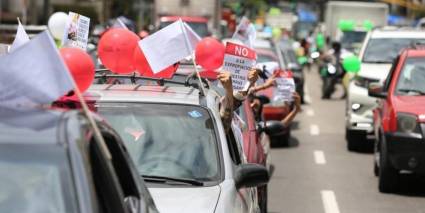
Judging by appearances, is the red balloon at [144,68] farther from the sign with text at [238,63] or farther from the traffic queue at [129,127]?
the sign with text at [238,63]

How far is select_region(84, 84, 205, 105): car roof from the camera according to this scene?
6250 mm

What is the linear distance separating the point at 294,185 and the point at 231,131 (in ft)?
16.9

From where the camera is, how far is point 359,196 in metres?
11.1

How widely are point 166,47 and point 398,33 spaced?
9.53 metres

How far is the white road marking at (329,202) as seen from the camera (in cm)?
1020

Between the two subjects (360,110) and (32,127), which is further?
(360,110)

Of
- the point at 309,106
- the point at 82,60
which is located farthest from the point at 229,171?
the point at 309,106

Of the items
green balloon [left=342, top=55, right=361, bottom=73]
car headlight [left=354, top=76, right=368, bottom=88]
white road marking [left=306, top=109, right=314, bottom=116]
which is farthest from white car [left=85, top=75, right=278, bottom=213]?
white road marking [left=306, top=109, right=314, bottom=116]

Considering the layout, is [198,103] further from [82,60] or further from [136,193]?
[136,193]

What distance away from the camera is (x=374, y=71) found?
15.7 metres

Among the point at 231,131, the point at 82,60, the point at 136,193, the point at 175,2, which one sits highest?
the point at 82,60

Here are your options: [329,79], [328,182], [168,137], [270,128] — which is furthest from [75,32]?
[329,79]

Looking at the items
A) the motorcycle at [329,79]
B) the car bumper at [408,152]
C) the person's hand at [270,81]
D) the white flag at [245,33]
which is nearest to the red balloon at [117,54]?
the person's hand at [270,81]

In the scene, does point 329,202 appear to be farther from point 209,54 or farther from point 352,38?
point 352,38
